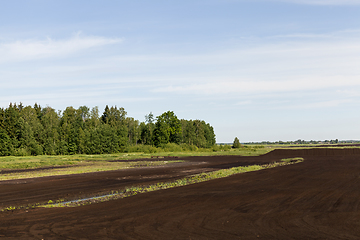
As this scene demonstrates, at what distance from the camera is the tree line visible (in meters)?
96.0

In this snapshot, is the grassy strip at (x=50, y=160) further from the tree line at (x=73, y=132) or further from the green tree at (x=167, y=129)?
the green tree at (x=167, y=129)

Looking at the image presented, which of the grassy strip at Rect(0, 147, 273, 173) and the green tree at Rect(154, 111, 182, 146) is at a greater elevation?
the green tree at Rect(154, 111, 182, 146)

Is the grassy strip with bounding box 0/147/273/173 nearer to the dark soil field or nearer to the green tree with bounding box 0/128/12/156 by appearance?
the green tree with bounding box 0/128/12/156

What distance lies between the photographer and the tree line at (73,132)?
96000 mm

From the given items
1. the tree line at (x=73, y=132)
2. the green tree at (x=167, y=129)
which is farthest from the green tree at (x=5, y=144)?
the green tree at (x=167, y=129)

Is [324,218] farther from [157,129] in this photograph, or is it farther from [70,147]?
[157,129]

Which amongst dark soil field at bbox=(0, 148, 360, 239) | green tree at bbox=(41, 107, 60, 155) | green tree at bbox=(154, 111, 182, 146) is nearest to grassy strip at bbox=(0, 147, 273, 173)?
green tree at bbox=(41, 107, 60, 155)

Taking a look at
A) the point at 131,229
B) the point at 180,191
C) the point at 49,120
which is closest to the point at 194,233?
the point at 131,229

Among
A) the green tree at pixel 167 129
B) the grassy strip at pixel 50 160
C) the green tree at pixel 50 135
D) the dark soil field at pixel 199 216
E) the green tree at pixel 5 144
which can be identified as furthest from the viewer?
the green tree at pixel 167 129

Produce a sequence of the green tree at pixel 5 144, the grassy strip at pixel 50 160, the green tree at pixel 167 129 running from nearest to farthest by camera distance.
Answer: the grassy strip at pixel 50 160
the green tree at pixel 5 144
the green tree at pixel 167 129

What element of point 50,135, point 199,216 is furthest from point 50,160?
point 199,216

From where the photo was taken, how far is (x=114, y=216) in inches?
547

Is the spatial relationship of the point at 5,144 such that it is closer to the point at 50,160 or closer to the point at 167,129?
the point at 50,160

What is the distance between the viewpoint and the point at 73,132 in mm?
106812
